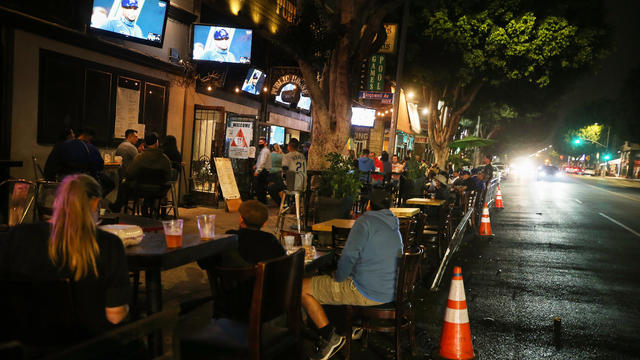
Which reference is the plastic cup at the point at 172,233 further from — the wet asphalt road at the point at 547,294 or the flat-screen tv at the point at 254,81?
the flat-screen tv at the point at 254,81

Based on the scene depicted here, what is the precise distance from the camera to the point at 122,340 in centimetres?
227

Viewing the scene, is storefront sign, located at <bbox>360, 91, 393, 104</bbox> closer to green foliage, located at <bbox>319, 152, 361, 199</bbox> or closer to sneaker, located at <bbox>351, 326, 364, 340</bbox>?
green foliage, located at <bbox>319, 152, 361, 199</bbox>

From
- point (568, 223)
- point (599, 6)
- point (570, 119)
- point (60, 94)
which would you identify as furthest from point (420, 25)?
point (570, 119)

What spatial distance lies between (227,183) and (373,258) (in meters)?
8.71

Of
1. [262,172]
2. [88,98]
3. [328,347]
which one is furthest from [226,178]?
[328,347]

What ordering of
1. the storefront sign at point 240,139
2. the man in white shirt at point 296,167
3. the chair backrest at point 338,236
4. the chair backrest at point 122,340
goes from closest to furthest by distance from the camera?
the chair backrest at point 122,340, the chair backrest at point 338,236, the man in white shirt at point 296,167, the storefront sign at point 240,139

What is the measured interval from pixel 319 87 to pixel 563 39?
1625 centimetres

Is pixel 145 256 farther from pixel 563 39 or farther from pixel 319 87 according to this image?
pixel 563 39

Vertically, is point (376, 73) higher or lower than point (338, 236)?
higher

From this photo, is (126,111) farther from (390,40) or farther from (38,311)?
(390,40)

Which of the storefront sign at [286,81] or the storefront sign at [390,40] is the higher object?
the storefront sign at [390,40]

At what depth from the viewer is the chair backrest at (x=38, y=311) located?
2.53 metres

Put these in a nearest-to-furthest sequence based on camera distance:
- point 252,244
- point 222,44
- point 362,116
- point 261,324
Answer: point 261,324 → point 252,244 → point 222,44 → point 362,116

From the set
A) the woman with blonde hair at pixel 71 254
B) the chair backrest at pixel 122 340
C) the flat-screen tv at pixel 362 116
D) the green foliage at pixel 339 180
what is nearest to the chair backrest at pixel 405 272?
the chair backrest at pixel 122 340
